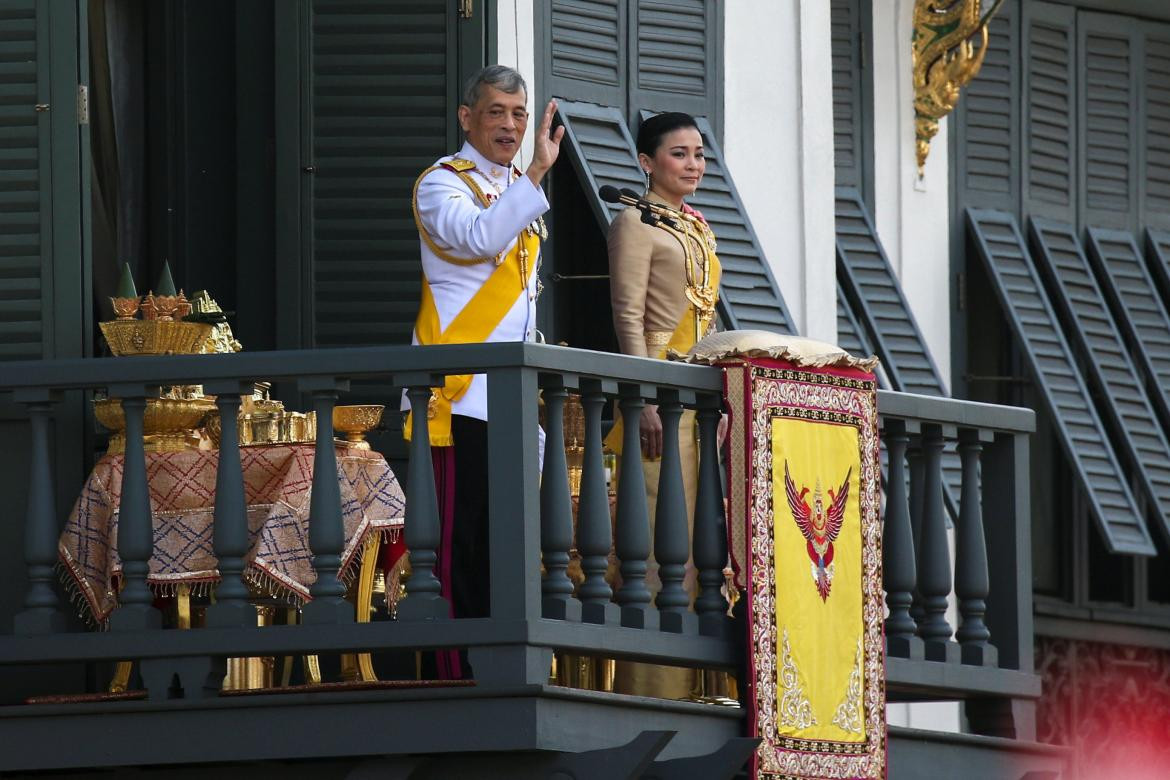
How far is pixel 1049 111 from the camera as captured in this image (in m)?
13.8

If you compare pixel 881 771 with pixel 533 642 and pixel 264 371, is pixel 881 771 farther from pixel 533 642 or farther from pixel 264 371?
pixel 264 371

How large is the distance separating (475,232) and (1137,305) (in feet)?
20.0

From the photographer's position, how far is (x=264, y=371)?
796 cm

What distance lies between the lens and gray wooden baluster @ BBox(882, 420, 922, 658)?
8.92m

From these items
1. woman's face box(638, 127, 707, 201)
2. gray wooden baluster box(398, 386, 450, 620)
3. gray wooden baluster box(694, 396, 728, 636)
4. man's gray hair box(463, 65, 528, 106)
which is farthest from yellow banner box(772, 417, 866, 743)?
man's gray hair box(463, 65, 528, 106)

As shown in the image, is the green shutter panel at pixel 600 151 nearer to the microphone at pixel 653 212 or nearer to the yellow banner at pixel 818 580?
the microphone at pixel 653 212

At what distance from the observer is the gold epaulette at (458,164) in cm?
844

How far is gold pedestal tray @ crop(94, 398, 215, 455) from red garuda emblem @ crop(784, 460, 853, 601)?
66.4 inches

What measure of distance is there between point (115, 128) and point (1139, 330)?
16.9 ft

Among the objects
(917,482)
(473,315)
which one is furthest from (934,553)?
(473,315)

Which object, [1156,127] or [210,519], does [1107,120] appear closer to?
[1156,127]

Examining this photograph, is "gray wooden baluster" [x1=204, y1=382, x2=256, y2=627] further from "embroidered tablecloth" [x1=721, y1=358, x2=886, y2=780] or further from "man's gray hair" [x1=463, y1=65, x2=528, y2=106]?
"embroidered tablecloth" [x1=721, y1=358, x2=886, y2=780]

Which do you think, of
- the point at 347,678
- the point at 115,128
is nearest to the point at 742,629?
the point at 347,678

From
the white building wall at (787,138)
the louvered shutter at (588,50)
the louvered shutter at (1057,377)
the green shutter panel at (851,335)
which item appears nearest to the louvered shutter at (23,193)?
the louvered shutter at (588,50)
